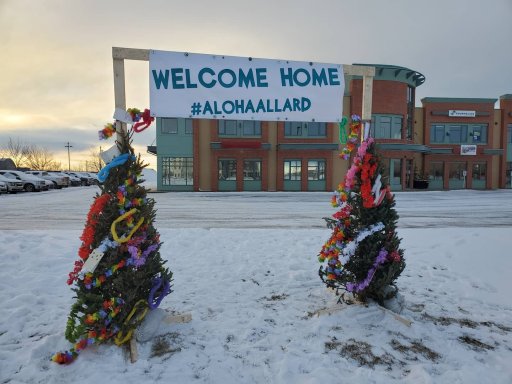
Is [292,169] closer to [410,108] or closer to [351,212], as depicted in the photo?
[410,108]

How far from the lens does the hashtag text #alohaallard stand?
4043 millimetres

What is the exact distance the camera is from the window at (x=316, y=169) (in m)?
30.0

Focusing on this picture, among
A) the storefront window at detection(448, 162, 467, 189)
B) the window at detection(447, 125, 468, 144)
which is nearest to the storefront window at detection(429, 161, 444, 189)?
the storefront window at detection(448, 162, 467, 189)

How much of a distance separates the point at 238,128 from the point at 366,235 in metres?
26.3

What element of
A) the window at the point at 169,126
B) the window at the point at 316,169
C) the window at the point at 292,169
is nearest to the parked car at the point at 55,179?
the window at the point at 169,126

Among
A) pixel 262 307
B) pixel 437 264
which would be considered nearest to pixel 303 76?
pixel 262 307

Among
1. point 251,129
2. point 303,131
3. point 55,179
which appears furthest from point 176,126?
point 55,179

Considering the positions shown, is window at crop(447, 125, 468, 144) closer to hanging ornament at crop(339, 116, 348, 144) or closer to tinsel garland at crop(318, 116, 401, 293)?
hanging ornament at crop(339, 116, 348, 144)

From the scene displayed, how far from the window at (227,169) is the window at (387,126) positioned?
13.4 metres

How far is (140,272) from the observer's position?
10.9ft

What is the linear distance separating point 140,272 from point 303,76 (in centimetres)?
316

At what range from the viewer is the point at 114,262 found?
10.5ft

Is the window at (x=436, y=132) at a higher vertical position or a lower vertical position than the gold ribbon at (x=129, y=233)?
higher

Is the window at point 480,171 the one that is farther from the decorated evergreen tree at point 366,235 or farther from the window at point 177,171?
the decorated evergreen tree at point 366,235
